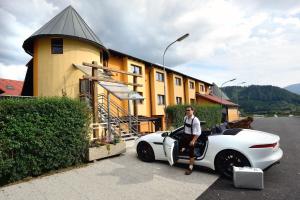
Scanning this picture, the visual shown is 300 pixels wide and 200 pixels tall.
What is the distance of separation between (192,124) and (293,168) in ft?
11.1

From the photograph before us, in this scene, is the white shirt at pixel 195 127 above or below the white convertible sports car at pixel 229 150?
above

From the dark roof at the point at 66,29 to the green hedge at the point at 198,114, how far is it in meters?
7.20

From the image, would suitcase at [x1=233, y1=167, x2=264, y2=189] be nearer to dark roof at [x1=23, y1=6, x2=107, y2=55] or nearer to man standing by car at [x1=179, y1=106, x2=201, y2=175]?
man standing by car at [x1=179, y1=106, x2=201, y2=175]

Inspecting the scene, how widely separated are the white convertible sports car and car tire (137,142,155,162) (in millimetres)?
1096

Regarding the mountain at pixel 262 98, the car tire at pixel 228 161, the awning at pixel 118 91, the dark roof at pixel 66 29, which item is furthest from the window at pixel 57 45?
the mountain at pixel 262 98

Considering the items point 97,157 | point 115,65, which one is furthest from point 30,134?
point 115,65

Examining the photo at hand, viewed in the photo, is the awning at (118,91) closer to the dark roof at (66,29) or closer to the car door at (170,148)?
the dark roof at (66,29)

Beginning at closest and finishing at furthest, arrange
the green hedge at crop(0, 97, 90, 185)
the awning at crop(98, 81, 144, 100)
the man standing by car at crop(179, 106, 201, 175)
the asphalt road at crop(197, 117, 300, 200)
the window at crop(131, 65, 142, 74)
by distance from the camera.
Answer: the asphalt road at crop(197, 117, 300, 200), the green hedge at crop(0, 97, 90, 185), the man standing by car at crop(179, 106, 201, 175), the awning at crop(98, 81, 144, 100), the window at crop(131, 65, 142, 74)

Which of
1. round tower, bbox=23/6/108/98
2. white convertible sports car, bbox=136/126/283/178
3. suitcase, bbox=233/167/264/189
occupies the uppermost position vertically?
round tower, bbox=23/6/108/98

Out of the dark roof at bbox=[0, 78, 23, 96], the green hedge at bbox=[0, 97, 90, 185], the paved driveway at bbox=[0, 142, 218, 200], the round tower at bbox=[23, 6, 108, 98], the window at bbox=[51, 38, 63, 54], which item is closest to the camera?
the paved driveway at bbox=[0, 142, 218, 200]

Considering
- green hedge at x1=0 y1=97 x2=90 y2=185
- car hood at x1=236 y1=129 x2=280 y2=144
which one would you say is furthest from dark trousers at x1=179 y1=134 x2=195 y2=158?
green hedge at x1=0 y1=97 x2=90 y2=185

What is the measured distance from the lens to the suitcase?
5.74 metres

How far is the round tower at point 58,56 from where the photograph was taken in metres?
15.0

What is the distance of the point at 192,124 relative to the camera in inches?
289
